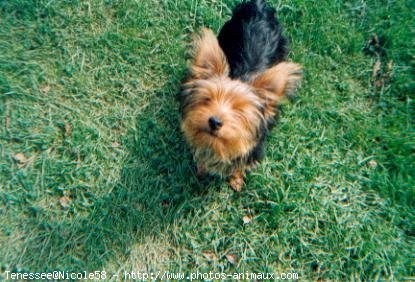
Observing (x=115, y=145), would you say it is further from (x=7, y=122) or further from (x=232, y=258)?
(x=232, y=258)

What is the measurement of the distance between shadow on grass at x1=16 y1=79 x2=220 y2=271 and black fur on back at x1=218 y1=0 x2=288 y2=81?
3.64 ft

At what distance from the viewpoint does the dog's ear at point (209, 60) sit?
2660 millimetres

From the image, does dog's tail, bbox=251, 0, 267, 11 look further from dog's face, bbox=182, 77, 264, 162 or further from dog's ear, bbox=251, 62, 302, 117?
dog's face, bbox=182, 77, 264, 162

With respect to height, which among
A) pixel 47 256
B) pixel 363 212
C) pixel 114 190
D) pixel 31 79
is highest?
pixel 31 79

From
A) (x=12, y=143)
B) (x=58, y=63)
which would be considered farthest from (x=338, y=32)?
(x=12, y=143)

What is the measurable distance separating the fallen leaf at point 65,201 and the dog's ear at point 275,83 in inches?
94.4

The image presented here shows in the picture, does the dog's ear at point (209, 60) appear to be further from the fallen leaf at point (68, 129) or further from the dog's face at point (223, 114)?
the fallen leaf at point (68, 129)

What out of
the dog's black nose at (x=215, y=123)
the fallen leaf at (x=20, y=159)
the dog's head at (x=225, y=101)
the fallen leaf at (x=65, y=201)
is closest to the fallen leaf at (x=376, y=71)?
the dog's head at (x=225, y=101)

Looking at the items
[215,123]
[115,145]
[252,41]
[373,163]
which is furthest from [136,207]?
[373,163]

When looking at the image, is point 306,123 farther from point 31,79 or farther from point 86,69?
point 31,79

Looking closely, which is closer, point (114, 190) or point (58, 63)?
point (114, 190)

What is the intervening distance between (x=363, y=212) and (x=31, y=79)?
4024mm

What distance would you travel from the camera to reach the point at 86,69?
4.26 metres

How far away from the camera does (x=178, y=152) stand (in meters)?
3.95
